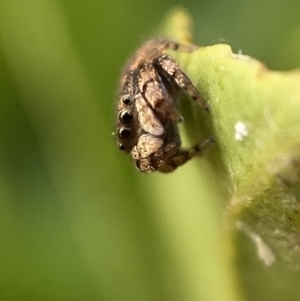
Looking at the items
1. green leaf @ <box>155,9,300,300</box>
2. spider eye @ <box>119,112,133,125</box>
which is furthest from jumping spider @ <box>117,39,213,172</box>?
green leaf @ <box>155,9,300,300</box>

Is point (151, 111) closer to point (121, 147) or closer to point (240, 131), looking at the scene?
point (121, 147)

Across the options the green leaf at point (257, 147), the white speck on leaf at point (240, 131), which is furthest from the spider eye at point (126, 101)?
the white speck on leaf at point (240, 131)

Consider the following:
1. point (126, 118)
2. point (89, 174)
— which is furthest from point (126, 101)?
point (89, 174)

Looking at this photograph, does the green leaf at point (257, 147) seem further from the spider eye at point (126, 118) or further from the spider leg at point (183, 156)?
the spider eye at point (126, 118)

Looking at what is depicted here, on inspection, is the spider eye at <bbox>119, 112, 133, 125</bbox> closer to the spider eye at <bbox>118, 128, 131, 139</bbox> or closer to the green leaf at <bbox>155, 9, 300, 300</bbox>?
the spider eye at <bbox>118, 128, 131, 139</bbox>

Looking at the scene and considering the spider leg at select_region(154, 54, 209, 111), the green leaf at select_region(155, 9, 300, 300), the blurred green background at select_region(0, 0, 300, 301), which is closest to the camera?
the green leaf at select_region(155, 9, 300, 300)

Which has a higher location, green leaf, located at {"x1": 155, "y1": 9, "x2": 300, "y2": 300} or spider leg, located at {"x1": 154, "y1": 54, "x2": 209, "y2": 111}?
spider leg, located at {"x1": 154, "y1": 54, "x2": 209, "y2": 111}

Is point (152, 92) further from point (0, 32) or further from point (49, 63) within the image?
point (0, 32)
